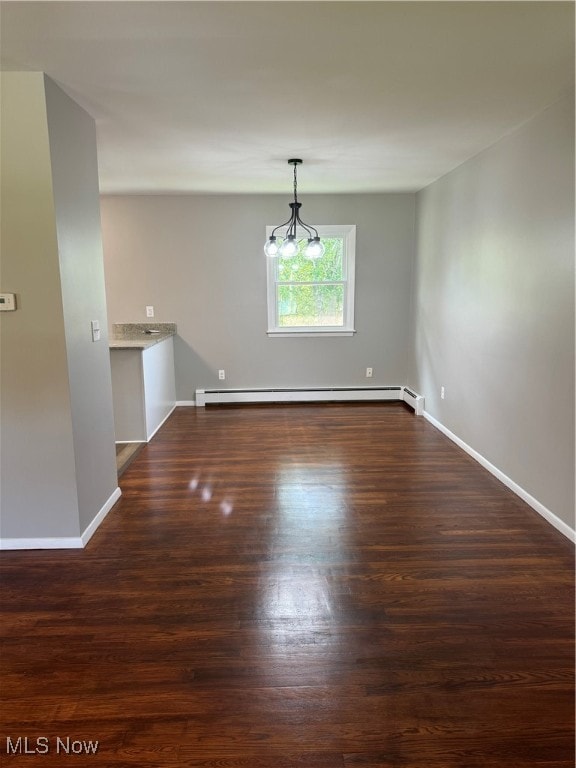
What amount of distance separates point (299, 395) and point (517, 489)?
3.09 meters

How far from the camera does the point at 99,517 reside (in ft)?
9.42

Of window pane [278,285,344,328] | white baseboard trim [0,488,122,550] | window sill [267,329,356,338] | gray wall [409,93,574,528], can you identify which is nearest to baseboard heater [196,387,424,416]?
window sill [267,329,356,338]

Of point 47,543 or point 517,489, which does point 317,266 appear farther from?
point 47,543

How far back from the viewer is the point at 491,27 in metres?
1.83

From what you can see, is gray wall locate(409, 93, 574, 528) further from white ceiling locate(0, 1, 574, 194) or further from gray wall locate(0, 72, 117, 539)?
gray wall locate(0, 72, 117, 539)

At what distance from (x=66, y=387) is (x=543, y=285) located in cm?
277

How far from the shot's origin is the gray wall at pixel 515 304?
263 cm

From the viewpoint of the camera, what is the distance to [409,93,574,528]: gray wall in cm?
263

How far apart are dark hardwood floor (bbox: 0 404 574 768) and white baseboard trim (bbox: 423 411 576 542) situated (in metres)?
0.06

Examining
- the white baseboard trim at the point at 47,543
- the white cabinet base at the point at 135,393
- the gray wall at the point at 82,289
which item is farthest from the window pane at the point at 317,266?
the white baseboard trim at the point at 47,543

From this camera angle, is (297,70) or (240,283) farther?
(240,283)

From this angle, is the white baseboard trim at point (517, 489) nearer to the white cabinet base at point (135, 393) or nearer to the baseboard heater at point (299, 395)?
the baseboard heater at point (299, 395)

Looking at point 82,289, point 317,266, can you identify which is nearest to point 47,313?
point 82,289

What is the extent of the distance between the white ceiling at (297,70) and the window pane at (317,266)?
198 centimetres
